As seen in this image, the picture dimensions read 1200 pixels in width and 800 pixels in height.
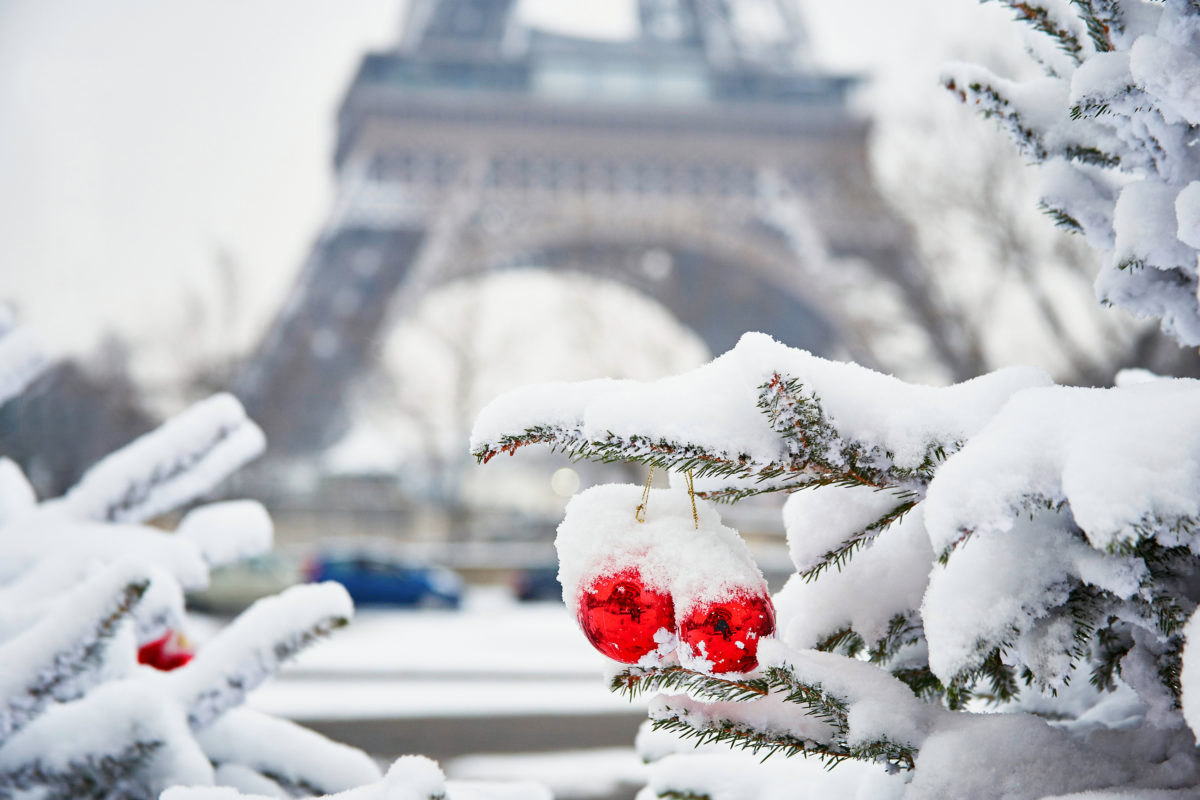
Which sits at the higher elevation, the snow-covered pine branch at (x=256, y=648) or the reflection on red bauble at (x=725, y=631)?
A: the reflection on red bauble at (x=725, y=631)

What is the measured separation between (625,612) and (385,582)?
14.0 m

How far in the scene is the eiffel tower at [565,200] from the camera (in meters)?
18.9

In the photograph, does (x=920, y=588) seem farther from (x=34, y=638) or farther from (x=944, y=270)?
(x=944, y=270)

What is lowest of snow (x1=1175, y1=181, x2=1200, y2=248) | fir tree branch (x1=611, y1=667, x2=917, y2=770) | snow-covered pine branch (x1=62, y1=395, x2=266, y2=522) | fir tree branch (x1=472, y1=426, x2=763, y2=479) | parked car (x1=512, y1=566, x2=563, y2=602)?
parked car (x1=512, y1=566, x2=563, y2=602)

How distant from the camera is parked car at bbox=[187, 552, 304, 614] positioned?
43.4 feet

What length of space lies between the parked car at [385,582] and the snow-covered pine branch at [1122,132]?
13.7m

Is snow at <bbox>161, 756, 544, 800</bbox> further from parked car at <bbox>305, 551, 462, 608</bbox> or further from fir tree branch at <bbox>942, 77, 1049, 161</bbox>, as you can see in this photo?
parked car at <bbox>305, 551, 462, 608</bbox>

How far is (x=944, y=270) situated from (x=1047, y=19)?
11327 millimetres

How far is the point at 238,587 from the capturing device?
13398mm

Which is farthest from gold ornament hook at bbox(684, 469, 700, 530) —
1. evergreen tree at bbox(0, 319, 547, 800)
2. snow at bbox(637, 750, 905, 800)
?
evergreen tree at bbox(0, 319, 547, 800)

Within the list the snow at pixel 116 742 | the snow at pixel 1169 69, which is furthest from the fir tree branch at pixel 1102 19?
the snow at pixel 116 742

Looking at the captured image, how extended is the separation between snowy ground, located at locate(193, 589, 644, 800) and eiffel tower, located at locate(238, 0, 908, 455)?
8416mm

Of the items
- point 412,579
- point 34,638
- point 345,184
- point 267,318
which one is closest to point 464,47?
point 345,184

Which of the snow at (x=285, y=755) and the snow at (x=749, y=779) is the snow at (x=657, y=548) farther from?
the snow at (x=285, y=755)
